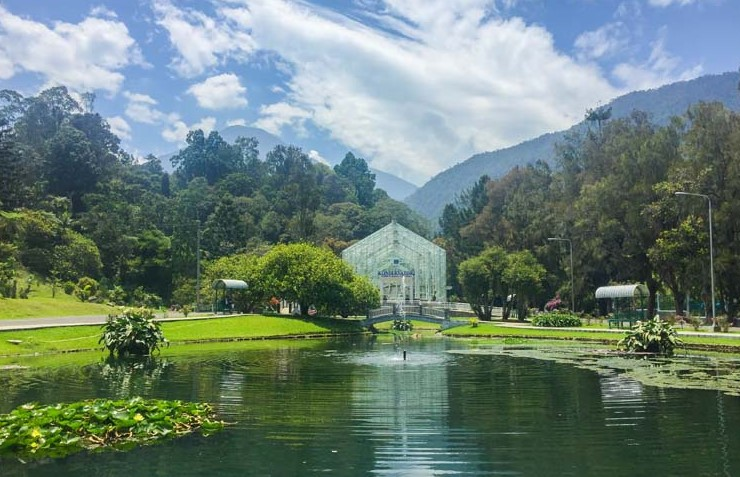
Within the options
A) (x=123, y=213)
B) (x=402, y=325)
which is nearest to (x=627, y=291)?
(x=402, y=325)

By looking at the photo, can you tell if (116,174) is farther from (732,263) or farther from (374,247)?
(732,263)

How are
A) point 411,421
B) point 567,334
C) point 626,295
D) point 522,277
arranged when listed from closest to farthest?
point 411,421, point 567,334, point 626,295, point 522,277

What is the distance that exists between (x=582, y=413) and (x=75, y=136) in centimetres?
10606

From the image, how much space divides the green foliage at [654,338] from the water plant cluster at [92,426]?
24728mm

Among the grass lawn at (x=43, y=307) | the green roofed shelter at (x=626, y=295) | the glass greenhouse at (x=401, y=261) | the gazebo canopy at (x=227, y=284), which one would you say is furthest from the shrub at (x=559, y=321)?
the grass lawn at (x=43, y=307)

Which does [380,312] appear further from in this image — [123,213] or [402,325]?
[123,213]

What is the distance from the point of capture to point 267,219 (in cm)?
12162

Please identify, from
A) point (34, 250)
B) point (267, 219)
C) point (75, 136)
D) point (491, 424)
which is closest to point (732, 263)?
point (491, 424)

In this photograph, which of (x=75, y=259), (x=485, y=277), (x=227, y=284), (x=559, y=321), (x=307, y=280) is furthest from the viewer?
(x=75, y=259)

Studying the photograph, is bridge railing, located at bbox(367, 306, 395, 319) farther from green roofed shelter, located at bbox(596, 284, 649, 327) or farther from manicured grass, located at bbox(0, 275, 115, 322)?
manicured grass, located at bbox(0, 275, 115, 322)

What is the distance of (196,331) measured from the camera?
1831 inches

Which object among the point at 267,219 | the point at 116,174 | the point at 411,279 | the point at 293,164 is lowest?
the point at 411,279

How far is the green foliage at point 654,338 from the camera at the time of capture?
1262 inches

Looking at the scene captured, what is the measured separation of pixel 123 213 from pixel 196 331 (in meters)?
53.6
